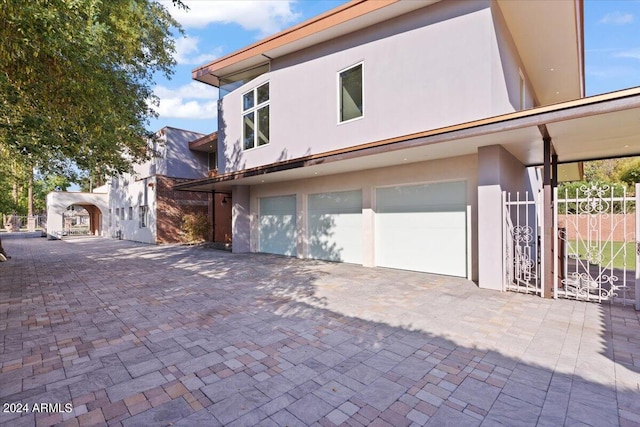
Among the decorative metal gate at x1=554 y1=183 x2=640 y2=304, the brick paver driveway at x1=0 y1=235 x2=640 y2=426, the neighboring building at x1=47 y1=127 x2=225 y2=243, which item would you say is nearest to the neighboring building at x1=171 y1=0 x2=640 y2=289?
the decorative metal gate at x1=554 y1=183 x2=640 y2=304

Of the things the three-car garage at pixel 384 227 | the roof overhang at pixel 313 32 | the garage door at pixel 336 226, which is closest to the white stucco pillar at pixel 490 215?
the three-car garage at pixel 384 227

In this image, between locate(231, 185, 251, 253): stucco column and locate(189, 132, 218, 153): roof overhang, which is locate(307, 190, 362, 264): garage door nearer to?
locate(231, 185, 251, 253): stucco column

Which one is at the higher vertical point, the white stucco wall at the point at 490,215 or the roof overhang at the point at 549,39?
the roof overhang at the point at 549,39

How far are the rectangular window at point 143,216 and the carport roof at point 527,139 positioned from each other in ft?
42.2

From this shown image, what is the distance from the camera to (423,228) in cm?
806

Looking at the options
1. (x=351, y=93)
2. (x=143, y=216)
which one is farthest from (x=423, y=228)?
(x=143, y=216)

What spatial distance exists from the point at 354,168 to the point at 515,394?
275 inches

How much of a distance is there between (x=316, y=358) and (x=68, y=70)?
5652mm

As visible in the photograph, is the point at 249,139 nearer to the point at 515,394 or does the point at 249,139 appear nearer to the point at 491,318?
the point at 491,318

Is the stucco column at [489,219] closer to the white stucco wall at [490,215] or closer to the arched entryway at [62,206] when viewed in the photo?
the white stucco wall at [490,215]

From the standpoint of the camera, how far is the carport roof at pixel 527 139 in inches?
180

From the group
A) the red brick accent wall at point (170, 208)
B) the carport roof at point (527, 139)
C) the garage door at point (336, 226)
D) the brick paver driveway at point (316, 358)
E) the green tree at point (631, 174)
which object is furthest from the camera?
the green tree at point (631, 174)

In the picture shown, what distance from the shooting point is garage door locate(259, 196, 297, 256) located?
38.1ft

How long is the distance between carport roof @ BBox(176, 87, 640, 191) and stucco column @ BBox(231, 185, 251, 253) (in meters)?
3.79
